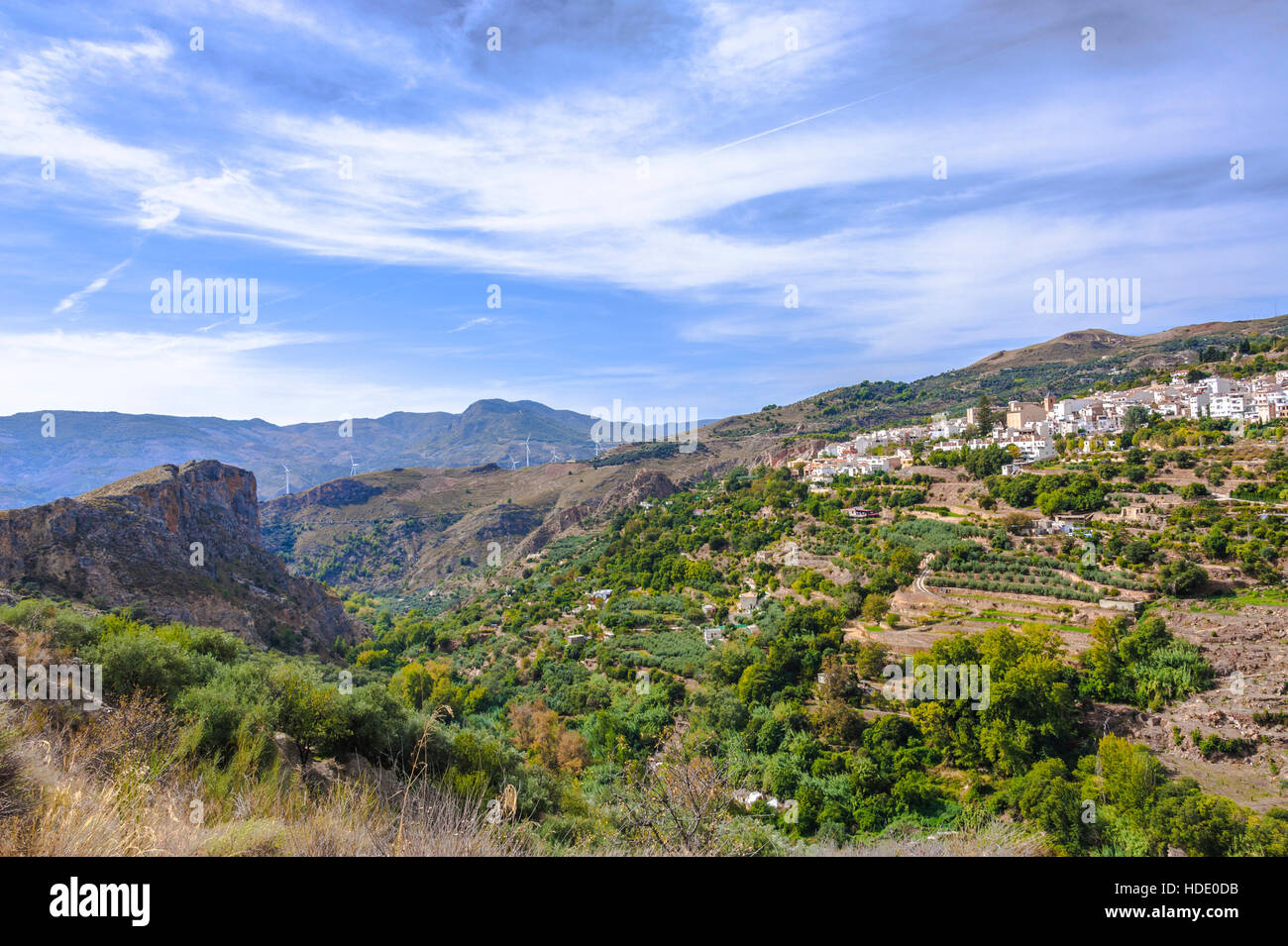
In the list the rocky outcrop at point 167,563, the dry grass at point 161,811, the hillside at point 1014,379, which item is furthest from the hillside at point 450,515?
the dry grass at point 161,811

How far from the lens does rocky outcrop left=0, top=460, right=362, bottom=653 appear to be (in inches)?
803

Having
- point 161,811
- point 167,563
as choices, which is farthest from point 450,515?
point 161,811

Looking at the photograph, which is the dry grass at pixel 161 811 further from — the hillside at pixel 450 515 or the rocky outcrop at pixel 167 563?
the hillside at pixel 450 515

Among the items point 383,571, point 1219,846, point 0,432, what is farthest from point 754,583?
point 0,432

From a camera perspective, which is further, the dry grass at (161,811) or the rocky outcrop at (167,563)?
the rocky outcrop at (167,563)

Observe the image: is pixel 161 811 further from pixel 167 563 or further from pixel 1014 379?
pixel 1014 379

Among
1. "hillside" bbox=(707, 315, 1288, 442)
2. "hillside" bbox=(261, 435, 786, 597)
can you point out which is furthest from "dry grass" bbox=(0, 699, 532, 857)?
"hillside" bbox=(707, 315, 1288, 442)

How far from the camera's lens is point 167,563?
24.2 m

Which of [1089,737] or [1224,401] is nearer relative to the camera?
[1089,737]

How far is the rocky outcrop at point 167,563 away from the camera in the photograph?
20391 mm
